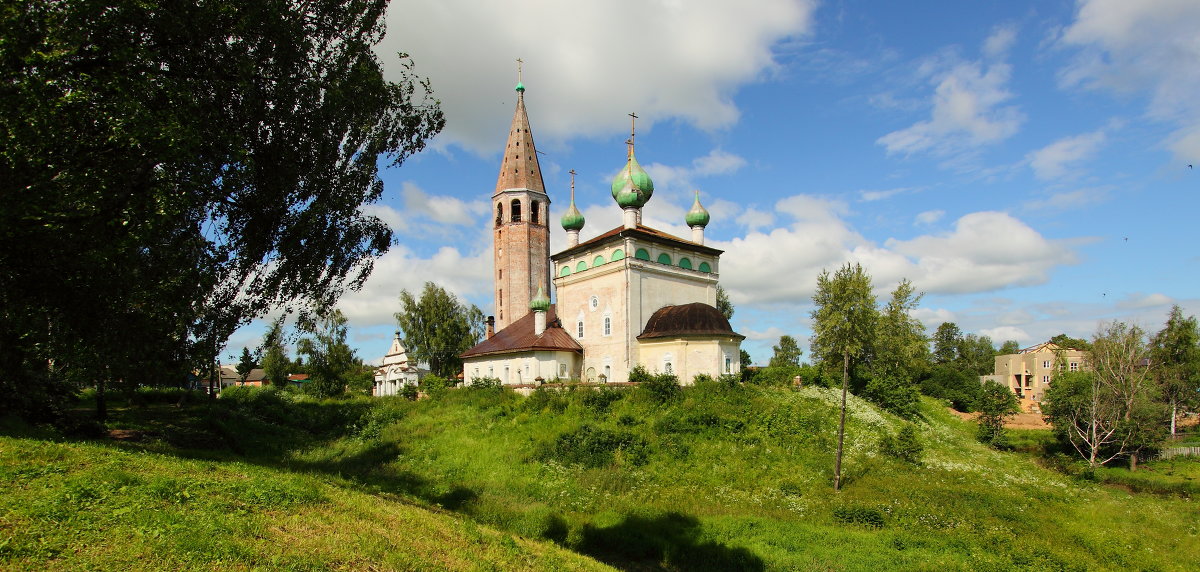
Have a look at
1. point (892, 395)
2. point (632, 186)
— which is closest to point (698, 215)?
point (632, 186)

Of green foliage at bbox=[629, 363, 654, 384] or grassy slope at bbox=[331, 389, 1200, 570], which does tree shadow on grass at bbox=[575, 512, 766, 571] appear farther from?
green foliage at bbox=[629, 363, 654, 384]

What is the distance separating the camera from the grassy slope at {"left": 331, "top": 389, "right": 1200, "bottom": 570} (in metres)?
13.5

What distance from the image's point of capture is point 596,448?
1988cm

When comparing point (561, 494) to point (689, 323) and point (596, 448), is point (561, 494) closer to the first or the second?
point (596, 448)

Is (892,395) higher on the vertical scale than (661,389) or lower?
lower

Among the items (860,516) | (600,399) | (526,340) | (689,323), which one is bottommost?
(860,516)

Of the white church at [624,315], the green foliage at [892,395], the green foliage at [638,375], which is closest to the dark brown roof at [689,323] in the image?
the white church at [624,315]

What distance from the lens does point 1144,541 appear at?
14766mm

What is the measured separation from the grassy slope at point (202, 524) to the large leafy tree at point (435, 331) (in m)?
34.7

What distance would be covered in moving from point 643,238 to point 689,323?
15.4 ft

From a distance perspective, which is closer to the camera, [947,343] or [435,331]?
[435,331]

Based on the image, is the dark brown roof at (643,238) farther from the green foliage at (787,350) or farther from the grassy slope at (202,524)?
the green foliage at (787,350)

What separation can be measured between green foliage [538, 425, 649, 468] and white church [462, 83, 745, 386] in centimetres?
632

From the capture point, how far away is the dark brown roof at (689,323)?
25922 millimetres
